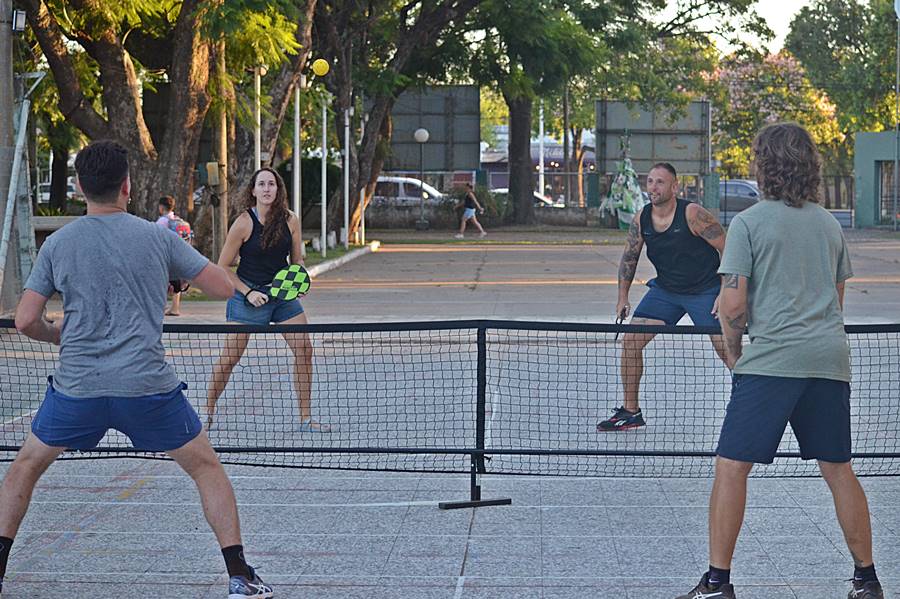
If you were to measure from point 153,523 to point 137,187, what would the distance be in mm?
17713

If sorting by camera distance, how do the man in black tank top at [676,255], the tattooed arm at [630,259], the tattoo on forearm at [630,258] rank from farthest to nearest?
the tattoo on forearm at [630,258] < the tattooed arm at [630,259] < the man in black tank top at [676,255]

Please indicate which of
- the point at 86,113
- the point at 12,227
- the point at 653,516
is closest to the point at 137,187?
the point at 86,113

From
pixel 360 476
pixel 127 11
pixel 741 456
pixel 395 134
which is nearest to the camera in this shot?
pixel 741 456

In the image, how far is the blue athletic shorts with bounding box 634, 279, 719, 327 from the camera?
9805 mm

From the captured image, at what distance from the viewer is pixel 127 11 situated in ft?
75.0

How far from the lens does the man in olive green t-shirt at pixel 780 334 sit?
541 cm

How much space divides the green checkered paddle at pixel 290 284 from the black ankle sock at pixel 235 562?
3931mm

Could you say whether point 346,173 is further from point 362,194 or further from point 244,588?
point 244,588

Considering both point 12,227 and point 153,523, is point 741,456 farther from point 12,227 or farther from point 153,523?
point 12,227

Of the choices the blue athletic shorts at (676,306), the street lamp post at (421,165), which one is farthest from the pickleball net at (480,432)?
the street lamp post at (421,165)

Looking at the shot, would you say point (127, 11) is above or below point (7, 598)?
above

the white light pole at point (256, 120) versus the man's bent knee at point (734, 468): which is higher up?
the white light pole at point (256, 120)

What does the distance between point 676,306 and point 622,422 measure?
0.91m

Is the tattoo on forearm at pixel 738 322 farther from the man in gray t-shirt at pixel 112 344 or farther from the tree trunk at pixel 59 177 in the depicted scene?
the tree trunk at pixel 59 177
